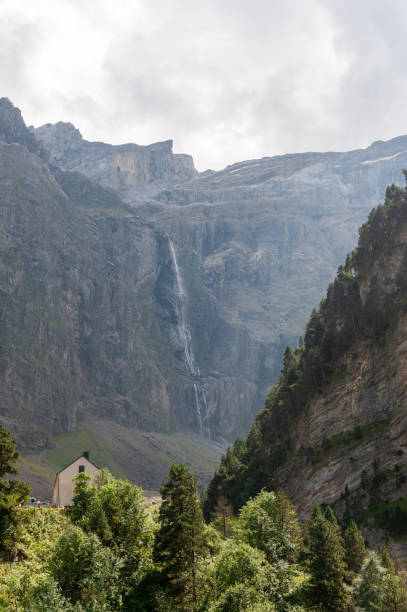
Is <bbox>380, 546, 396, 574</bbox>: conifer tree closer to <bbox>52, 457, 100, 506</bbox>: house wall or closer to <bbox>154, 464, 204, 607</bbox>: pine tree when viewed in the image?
<bbox>154, 464, 204, 607</bbox>: pine tree

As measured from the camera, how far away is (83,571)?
36.1 metres

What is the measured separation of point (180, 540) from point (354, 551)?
18907 millimetres

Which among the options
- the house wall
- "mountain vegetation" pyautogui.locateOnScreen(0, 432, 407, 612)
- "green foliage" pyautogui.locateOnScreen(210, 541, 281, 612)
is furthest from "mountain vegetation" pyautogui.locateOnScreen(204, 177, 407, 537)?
the house wall

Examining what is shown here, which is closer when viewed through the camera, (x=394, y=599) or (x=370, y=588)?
(x=394, y=599)

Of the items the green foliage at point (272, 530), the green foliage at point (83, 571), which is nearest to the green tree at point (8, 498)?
the green foliage at point (83, 571)

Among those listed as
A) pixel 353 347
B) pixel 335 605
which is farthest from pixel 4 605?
pixel 353 347

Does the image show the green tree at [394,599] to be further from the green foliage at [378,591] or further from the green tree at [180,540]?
the green tree at [180,540]

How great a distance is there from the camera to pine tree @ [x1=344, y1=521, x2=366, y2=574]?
1879 inches

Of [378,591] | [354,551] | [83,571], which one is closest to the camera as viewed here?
[83,571]

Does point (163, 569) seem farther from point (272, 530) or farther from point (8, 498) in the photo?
point (272, 530)

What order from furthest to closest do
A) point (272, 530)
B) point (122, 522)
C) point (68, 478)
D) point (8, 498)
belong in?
point (68, 478), point (272, 530), point (122, 522), point (8, 498)

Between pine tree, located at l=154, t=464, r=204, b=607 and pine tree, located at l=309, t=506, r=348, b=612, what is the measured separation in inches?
362

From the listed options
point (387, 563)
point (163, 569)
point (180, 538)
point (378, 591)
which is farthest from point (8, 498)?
point (387, 563)

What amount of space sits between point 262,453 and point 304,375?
1778 centimetres
